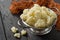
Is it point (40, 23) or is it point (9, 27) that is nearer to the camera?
point (40, 23)

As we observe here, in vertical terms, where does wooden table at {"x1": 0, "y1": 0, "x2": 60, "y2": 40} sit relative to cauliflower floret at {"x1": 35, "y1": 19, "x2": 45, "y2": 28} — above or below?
below

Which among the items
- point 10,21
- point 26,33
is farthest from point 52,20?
point 10,21

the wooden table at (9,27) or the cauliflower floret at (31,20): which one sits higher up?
the cauliflower floret at (31,20)

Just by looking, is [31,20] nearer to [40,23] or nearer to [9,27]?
[40,23]

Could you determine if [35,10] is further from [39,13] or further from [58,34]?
[58,34]

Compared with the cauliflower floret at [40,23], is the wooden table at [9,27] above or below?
below

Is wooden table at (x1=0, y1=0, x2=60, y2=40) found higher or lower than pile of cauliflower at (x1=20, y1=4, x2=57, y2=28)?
lower

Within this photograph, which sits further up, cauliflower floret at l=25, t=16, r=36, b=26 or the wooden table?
cauliflower floret at l=25, t=16, r=36, b=26

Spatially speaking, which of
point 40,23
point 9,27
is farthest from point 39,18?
point 9,27
